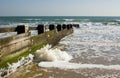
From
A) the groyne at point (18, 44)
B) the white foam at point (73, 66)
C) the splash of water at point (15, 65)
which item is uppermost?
the groyne at point (18, 44)

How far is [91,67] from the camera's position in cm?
589

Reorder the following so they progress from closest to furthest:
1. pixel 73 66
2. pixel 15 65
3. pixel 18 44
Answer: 1. pixel 15 65
2. pixel 18 44
3. pixel 73 66

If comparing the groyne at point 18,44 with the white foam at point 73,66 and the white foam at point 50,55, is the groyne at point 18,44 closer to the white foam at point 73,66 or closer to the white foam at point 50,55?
the white foam at point 50,55

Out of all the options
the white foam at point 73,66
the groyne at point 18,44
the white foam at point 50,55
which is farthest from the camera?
the white foam at point 50,55

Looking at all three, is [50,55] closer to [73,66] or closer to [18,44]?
[73,66]

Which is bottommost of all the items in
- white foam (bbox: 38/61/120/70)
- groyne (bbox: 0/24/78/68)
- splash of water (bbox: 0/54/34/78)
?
white foam (bbox: 38/61/120/70)

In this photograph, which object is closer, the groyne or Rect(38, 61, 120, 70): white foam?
the groyne

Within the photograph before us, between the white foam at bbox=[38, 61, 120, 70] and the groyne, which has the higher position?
the groyne

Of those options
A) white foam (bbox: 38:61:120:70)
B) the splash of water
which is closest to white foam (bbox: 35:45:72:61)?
the splash of water

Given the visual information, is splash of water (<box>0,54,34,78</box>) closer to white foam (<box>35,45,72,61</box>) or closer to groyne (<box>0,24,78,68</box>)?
groyne (<box>0,24,78,68</box>)

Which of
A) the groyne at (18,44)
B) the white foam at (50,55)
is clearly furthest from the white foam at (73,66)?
the groyne at (18,44)

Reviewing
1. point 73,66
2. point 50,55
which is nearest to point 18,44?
point 50,55

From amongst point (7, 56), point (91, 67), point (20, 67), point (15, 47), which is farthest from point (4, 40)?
point (91, 67)

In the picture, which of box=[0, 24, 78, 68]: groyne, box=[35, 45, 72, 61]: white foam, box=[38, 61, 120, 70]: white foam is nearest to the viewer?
box=[0, 24, 78, 68]: groyne
